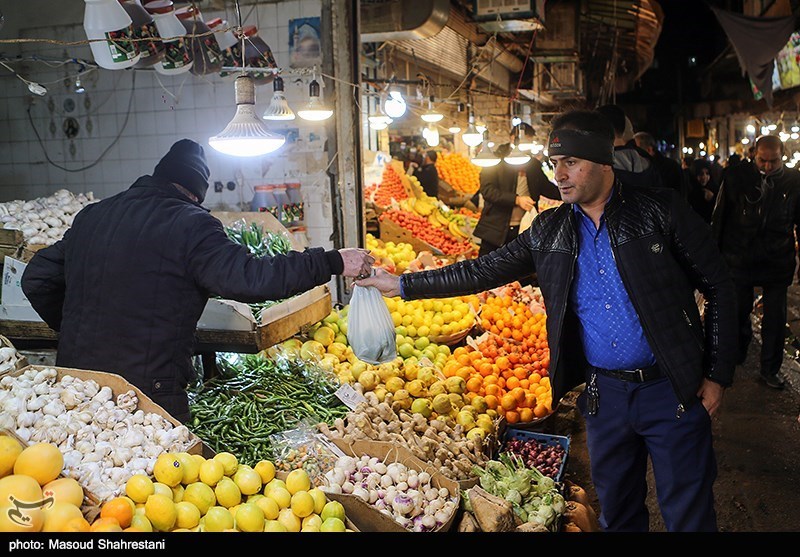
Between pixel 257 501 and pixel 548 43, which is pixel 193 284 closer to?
pixel 257 501

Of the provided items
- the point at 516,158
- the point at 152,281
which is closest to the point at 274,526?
the point at 152,281

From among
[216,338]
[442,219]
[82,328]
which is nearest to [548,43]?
[442,219]

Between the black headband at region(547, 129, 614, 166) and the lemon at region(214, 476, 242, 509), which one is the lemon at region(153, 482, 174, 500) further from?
the black headband at region(547, 129, 614, 166)

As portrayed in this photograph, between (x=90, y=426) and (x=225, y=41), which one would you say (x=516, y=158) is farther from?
(x=90, y=426)

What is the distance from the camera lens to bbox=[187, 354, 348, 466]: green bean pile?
364 centimetres

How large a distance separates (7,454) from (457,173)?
14.0 m

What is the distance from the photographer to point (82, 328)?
3213 millimetres

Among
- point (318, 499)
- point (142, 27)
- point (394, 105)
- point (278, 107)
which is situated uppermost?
point (142, 27)

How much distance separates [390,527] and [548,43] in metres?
12.9

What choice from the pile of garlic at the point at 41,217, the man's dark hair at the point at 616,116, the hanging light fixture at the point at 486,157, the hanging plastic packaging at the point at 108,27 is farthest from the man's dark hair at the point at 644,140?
the pile of garlic at the point at 41,217

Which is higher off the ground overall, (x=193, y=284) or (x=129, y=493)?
(x=193, y=284)

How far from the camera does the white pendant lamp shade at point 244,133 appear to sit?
360 centimetres

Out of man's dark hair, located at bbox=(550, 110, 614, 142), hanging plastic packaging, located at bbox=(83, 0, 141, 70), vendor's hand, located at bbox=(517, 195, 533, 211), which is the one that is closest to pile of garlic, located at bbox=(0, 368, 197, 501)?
hanging plastic packaging, located at bbox=(83, 0, 141, 70)

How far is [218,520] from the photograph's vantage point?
7.82 feet
